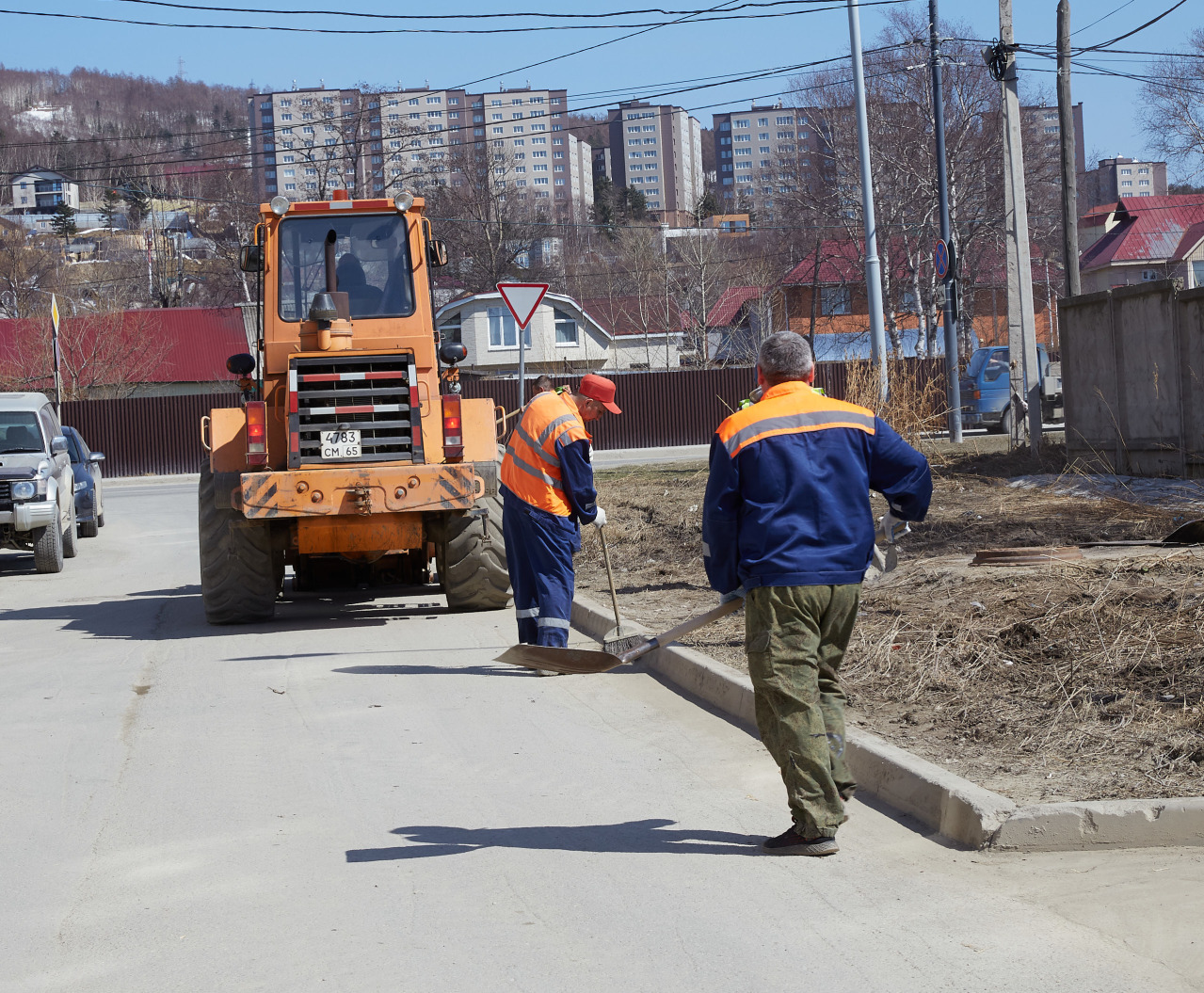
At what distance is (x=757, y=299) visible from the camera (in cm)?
5756

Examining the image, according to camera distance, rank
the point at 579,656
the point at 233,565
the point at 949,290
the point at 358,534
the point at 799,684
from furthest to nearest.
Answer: the point at 949,290
the point at 233,565
the point at 358,534
the point at 579,656
the point at 799,684

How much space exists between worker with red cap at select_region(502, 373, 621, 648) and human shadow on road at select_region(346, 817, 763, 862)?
303cm

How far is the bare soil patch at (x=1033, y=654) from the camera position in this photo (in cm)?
539

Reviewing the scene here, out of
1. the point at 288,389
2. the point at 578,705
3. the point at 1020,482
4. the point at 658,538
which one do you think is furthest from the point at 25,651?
the point at 1020,482

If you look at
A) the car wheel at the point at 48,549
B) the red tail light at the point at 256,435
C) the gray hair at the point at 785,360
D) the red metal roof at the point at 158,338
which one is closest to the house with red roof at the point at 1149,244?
the red metal roof at the point at 158,338

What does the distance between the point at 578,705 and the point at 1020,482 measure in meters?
9.54

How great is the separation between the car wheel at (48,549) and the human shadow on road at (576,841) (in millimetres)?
11396

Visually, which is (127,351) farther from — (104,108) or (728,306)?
(104,108)

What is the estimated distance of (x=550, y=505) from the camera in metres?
8.37

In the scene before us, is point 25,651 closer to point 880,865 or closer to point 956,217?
point 880,865

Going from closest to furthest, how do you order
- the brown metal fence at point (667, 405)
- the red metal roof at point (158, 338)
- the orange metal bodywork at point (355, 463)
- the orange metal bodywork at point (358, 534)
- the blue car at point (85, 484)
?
the orange metal bodywork at point (355, 463) → the orange metal bodywork at point (358, 534) → the blue car at point (85, 484) → the brown metal fence at point (667, 405) → the red metal roof at point (158, 338)

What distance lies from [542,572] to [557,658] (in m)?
2.28

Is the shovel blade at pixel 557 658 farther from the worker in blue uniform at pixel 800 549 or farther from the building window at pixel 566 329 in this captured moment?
the building window at pixel 566 329

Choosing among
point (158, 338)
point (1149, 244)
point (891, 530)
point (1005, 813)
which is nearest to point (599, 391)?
point (891, 530)
